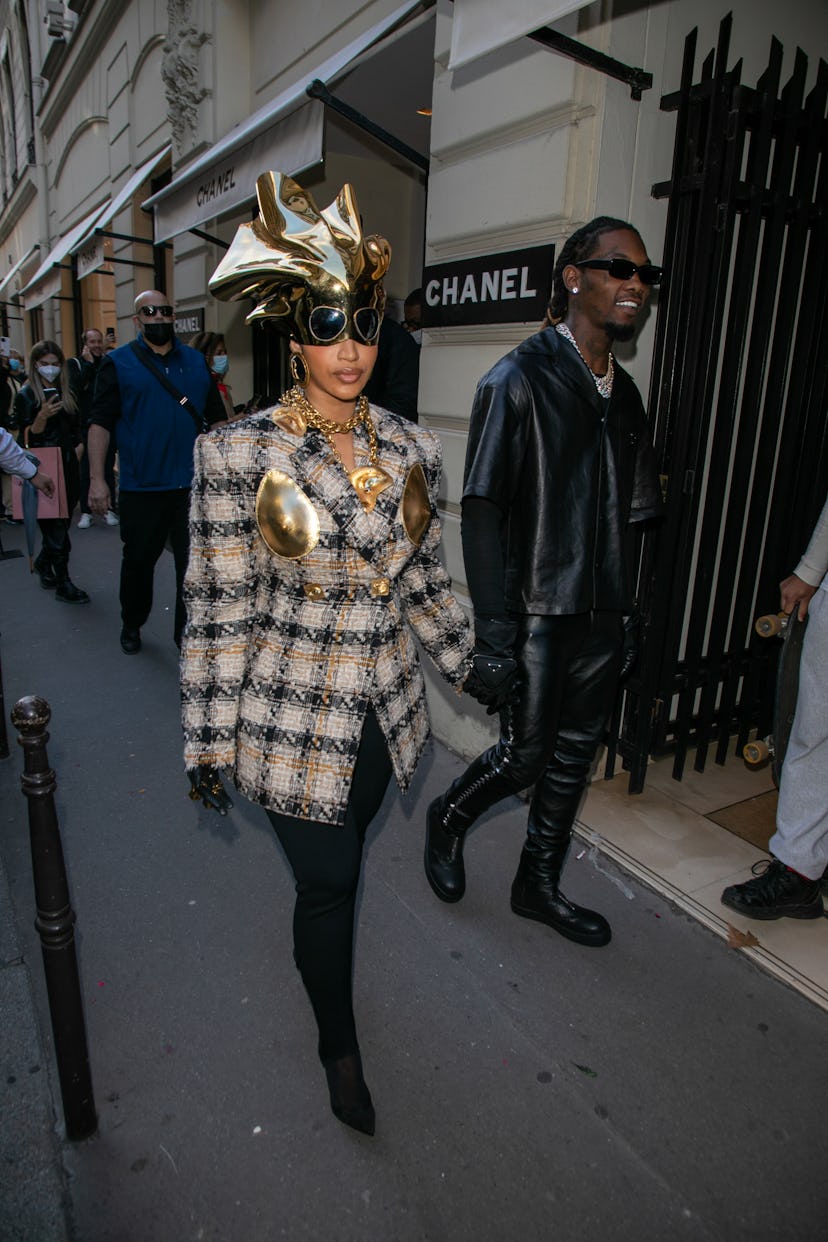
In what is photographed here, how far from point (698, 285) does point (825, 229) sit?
0.89 m

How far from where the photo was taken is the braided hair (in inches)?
92.6

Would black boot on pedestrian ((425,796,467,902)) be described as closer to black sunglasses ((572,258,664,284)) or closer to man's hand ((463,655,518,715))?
man's hand ((463,655,518,715))

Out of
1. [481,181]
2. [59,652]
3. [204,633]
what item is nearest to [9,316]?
[59,652]

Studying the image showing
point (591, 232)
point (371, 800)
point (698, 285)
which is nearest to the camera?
point (371, 800)

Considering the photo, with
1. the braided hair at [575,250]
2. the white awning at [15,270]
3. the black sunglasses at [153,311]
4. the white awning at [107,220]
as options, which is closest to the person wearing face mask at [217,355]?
the black sunglasses at [153,311]

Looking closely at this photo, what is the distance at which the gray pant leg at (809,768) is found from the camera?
106 inches

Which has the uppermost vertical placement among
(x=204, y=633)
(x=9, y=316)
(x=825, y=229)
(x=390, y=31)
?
(x=9, y=316)

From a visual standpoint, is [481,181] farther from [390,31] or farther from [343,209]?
[343,209]

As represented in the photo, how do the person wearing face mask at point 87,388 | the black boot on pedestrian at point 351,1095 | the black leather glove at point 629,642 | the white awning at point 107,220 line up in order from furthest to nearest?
the white awning at point 107,220
the person wearing face mask at point 87,388
the black leather glove at point 629,642
the black boot on pedestrian at point 351,1095

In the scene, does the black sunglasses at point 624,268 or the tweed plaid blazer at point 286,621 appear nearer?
the tweed plaid blazer at point 286,621

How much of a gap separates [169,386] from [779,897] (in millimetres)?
4335

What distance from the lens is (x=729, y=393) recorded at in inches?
138

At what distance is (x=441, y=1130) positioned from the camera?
2053 mm

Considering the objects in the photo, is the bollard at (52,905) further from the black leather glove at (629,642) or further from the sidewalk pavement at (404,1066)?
the black leather glove at (629,642)
